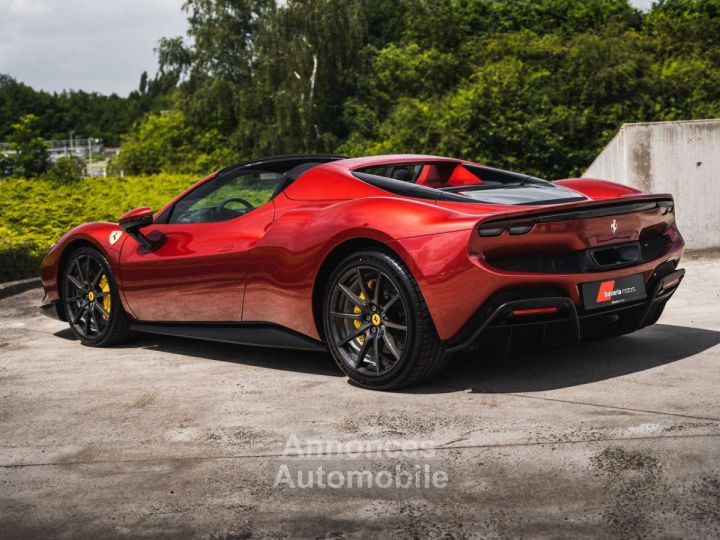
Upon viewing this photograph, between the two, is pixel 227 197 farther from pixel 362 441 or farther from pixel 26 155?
pixel 26 155

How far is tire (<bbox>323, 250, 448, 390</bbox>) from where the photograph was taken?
4.63m

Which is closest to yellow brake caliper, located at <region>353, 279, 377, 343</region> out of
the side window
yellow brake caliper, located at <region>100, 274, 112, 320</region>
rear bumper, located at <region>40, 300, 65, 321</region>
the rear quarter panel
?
the rear quarter panel

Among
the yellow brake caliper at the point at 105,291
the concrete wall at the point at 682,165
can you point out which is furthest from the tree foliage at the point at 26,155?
the yellow brake caliper at the point at 105,291

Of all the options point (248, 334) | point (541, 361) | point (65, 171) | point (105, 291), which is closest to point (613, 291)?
point (541, 361)

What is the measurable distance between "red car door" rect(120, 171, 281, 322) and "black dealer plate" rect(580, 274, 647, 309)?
186cm

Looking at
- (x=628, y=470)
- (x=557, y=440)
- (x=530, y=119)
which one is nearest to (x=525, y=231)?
(x=557, y=440)

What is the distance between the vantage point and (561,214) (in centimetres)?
464

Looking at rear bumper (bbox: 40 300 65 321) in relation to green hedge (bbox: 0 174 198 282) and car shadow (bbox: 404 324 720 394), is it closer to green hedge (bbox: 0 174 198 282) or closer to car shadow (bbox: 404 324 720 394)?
car shadow (bbox: 404 324 720 394)

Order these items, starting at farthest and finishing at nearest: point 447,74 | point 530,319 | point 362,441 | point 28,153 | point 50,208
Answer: point 447,74, point 28,153, point 50,208, point 530,319, point 362,441

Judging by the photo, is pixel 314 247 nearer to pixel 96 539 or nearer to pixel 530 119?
pixel 96 539

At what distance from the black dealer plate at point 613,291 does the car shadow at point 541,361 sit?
41cm

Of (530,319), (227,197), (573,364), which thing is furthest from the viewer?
(227,197)

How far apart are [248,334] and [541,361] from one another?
1.71m

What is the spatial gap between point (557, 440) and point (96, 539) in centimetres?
183
